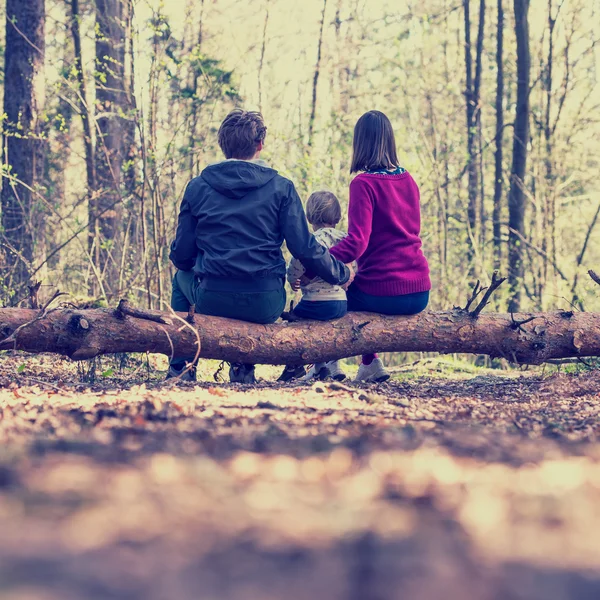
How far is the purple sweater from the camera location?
17.7 ft

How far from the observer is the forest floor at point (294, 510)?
1275 mm

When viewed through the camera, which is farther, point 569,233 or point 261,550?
point 569,233

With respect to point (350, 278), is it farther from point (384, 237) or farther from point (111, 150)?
point (111, 150)

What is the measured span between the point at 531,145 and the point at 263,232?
8127 mm

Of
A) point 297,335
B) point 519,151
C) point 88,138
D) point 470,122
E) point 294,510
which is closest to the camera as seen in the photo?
point 294,510

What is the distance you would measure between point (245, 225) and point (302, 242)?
41 centimetres

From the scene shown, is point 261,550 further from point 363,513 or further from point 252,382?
point 252,382

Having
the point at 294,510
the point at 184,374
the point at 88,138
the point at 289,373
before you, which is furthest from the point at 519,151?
the point at 294,510

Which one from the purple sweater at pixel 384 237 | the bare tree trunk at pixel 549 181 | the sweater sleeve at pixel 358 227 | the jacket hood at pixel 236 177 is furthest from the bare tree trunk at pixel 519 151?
the jacket hood at pixel 236 177

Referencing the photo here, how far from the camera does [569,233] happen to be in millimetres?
15859

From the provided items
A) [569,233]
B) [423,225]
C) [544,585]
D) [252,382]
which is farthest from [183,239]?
[569,233]

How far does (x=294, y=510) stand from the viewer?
160 cm

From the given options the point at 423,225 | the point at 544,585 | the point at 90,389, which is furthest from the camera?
the point at 423,225

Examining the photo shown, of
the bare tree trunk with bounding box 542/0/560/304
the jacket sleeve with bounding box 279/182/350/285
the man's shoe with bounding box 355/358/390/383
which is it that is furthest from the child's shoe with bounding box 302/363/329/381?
the bare tree trunk with bounding box 542/0/560/304
